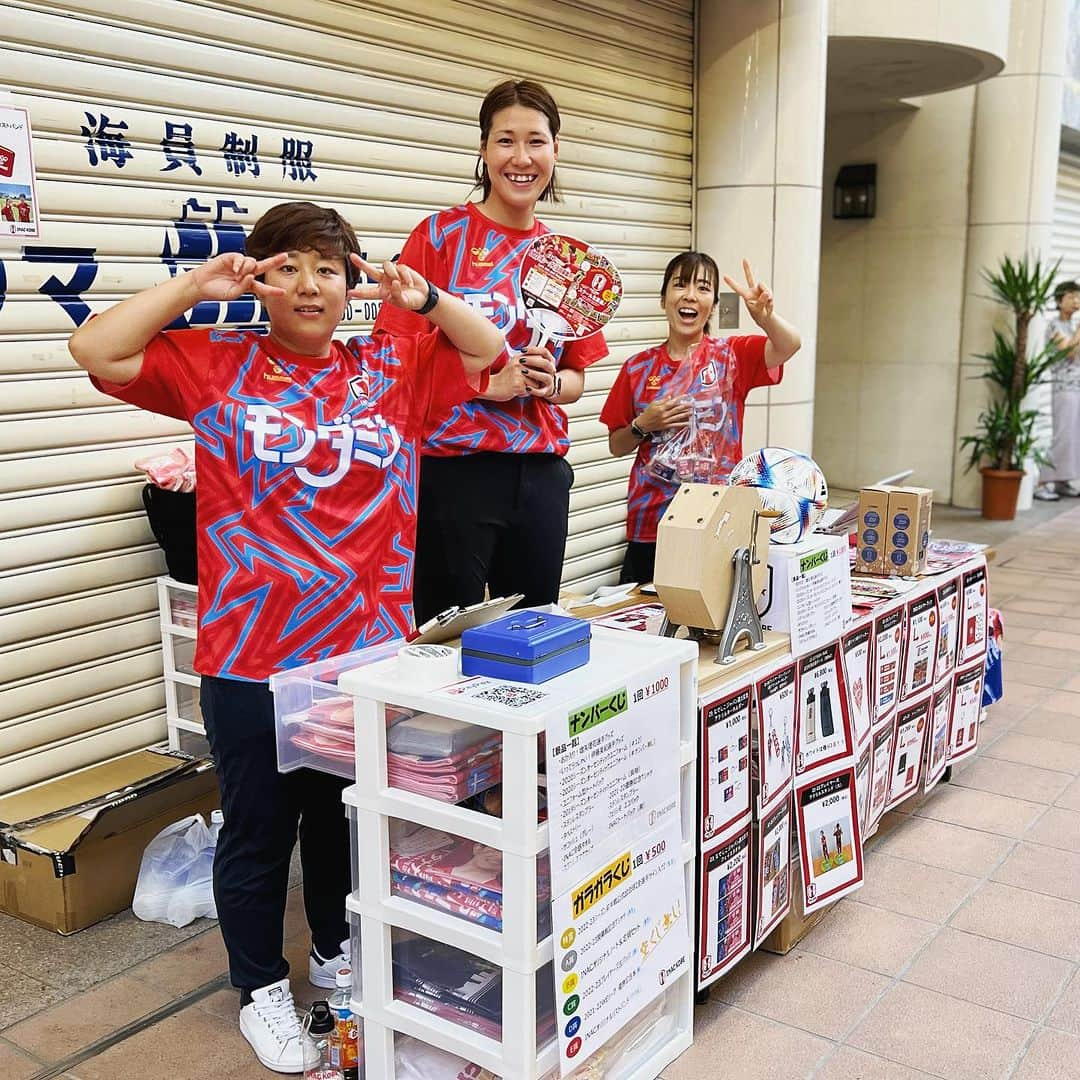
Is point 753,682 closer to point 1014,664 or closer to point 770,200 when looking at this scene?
point 1014,664

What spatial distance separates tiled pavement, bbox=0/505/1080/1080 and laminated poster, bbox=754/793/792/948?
0.16 m

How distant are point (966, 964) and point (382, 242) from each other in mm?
3173

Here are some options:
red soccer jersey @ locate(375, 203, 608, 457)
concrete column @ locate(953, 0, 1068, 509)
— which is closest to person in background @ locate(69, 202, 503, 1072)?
red soccer jersey @ locate(375, 203, 608, 457)

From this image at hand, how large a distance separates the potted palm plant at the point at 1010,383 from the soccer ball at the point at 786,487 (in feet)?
21.0

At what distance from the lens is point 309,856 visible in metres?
2.58

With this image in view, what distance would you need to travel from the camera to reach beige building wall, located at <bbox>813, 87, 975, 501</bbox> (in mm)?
9367

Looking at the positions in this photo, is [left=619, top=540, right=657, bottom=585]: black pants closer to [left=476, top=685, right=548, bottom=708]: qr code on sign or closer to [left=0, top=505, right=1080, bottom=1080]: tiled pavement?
[left=0, top=505, right=1080, bottom=1080]: tiled pavement

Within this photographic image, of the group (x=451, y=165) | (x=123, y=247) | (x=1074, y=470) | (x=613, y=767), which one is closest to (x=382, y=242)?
(x=451, y=165)

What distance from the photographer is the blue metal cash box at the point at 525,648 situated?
6.53 ft

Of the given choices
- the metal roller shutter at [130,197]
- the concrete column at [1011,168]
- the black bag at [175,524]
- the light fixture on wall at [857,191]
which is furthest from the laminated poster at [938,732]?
the light fixture on wall at [857,191]

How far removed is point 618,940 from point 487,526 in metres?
1.13

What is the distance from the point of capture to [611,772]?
6.61ft

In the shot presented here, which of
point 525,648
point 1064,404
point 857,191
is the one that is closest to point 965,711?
point 525,648

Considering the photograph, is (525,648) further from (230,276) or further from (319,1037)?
(319,1037)
